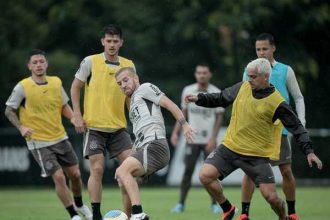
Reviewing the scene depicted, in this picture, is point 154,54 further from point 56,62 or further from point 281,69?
point 281,69

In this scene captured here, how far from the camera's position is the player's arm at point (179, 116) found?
9.73m

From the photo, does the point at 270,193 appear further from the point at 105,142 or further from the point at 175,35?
the point at 175,35

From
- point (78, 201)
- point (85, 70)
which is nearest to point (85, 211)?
point (78, 201)

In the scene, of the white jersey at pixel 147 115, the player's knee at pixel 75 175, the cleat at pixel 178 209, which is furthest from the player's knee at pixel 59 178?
the cleat at pixel 178 209

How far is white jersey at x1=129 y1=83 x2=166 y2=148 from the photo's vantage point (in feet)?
33.7

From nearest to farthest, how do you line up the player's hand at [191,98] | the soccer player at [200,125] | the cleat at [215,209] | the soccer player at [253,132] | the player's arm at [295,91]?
the soccer player at [253,132], the player's hand at [191,98], the player's arm at [295,91], the cleat at [215,209], the soccer player at [200,125]

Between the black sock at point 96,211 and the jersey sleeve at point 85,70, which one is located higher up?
the jersey sleeve at point 85,70

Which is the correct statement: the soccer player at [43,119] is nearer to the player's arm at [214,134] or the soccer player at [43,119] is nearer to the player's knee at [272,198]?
the player's knee at [272,198]

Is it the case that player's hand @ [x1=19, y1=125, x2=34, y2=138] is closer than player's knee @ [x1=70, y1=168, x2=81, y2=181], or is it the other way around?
player's hand @ [x1=19, y1=125, x2=34, y2=138]

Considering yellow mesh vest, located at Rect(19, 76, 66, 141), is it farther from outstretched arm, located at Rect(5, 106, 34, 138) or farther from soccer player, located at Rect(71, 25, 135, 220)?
soccer player, located at Rect(71, 25, 135, 220)

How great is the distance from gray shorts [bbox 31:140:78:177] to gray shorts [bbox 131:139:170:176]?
7.88 feet

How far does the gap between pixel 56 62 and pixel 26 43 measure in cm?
148

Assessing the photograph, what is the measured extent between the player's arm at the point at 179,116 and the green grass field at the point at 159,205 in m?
3.10

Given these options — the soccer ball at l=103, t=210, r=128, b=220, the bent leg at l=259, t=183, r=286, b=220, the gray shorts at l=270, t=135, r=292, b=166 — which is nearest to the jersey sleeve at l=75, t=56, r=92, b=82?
the soccer ball at l=103, t=210, r=128, b=220
